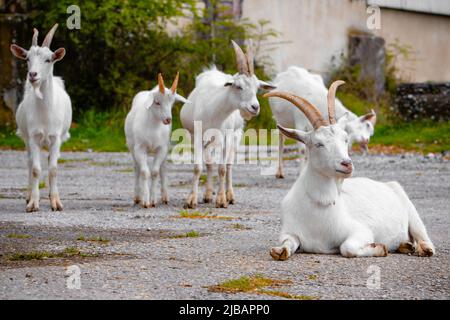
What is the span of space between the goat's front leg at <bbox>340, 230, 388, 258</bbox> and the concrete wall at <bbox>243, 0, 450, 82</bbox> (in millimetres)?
17387

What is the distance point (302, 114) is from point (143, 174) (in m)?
3.72

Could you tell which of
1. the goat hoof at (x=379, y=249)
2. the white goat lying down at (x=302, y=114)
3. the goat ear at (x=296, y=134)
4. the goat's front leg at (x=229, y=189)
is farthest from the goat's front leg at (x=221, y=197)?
the goat hoof at (x=379, y=249)

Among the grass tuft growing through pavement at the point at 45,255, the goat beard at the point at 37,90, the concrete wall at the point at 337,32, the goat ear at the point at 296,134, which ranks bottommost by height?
the grass tuft growing through pavement at the point at 45,255

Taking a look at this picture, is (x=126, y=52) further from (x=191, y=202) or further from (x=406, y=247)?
(x=406, y=247)

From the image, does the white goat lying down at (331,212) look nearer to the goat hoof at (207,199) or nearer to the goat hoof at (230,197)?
the goat hoof at (230,197)

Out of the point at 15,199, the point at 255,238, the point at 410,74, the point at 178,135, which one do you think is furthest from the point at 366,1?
the point at 255,238

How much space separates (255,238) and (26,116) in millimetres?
3646

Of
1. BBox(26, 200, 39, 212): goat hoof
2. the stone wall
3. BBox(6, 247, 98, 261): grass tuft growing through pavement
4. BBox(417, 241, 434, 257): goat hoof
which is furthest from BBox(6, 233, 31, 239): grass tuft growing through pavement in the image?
the stone wall

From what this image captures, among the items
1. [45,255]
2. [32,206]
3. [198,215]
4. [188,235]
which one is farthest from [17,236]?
[198,215]

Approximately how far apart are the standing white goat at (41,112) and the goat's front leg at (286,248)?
4.05m

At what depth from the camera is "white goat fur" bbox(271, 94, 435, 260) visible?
7625mm

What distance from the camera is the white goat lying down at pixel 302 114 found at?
47.8 feet

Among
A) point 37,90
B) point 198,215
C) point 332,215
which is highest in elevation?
point 37,90

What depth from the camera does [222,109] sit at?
11.8m
